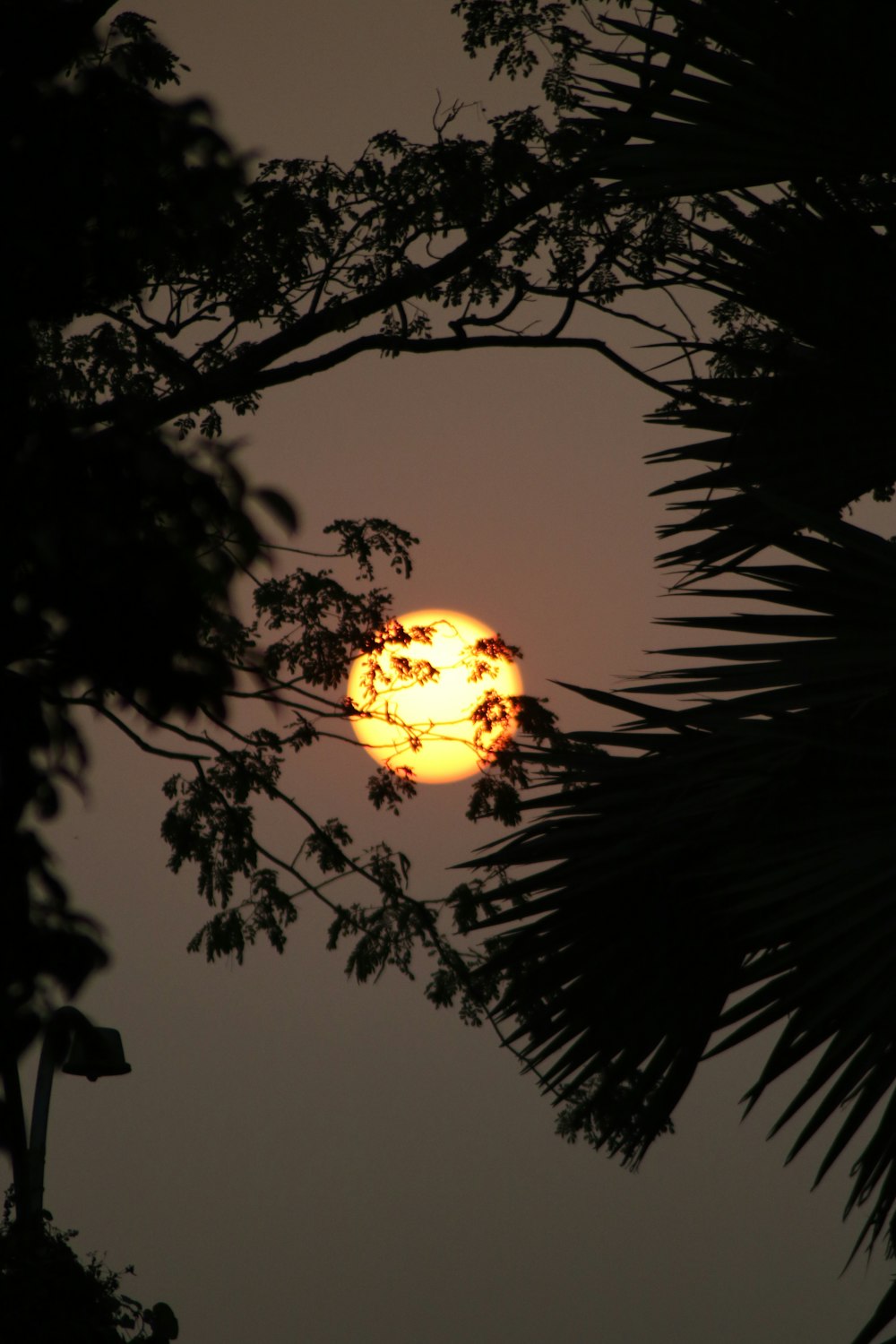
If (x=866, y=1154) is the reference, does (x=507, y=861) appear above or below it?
above

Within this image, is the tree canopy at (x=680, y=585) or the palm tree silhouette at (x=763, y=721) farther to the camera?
the palm tree silhouette at (x=763, y=721)

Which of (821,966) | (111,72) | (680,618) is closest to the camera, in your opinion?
(111,72)

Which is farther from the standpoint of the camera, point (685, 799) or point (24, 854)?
point (685, 799)

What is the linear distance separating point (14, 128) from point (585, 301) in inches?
326

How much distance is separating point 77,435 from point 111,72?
683mm

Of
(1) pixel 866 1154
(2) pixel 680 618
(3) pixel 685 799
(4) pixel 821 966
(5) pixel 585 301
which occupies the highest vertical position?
(5) pixel 585 301

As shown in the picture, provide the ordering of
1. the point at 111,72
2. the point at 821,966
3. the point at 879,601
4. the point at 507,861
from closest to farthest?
the point at 111,72 < the point at 821,966 < the point at 879,601 < the point at 507,861

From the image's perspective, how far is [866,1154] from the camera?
13.8 ft

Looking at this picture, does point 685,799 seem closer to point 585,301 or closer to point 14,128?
point 14,128

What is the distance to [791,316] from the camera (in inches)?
201

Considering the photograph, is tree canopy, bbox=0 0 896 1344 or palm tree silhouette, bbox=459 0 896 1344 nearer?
tree canopy, bbox=0 0 896 1344

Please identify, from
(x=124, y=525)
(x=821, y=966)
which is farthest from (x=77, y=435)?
(x=821, y=966)

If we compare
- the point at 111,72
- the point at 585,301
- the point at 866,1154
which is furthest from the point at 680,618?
the point at 585,301

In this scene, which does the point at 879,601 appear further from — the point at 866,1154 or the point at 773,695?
the point at 866,1154
